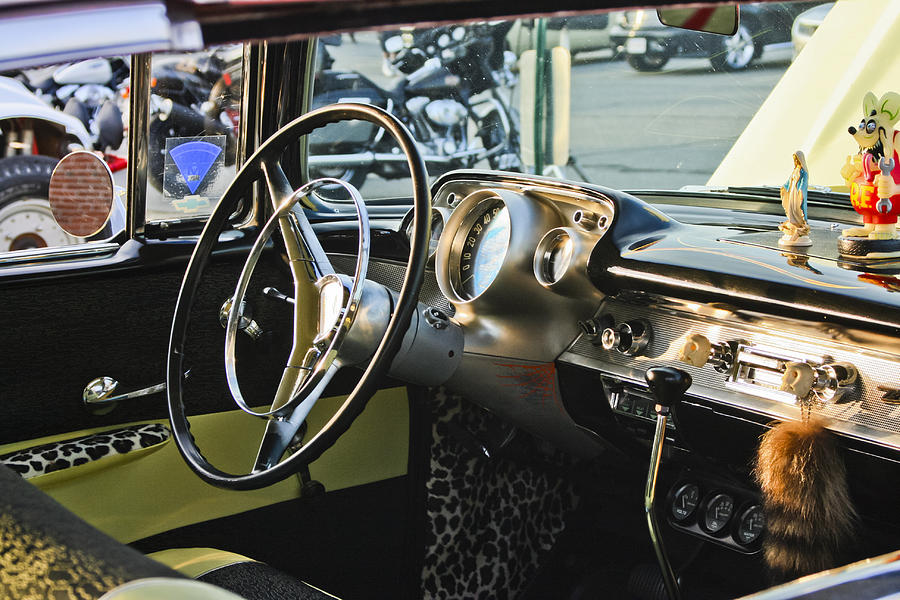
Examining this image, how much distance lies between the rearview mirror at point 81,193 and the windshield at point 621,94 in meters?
0.60

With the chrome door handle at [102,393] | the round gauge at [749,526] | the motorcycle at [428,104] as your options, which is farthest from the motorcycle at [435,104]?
the round gauge at [749,526]

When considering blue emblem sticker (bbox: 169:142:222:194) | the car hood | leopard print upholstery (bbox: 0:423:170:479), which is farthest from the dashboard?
leopard print upholstery (bbox: 0:423:170:479)

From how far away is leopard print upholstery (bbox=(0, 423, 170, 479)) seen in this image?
1.76 metres

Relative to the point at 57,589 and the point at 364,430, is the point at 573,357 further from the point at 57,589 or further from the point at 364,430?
the point at 57,589

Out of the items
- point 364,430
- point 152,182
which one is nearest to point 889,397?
point 364,430

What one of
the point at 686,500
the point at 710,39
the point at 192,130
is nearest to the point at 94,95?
the point at 192,130

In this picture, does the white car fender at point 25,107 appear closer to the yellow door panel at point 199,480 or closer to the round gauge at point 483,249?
the yellow door panel at point 199,480

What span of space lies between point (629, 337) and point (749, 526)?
19.9 inches

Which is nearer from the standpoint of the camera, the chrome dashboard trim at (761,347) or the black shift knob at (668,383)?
the chrome dashboard trim at (761,347)

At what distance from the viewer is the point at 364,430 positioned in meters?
2.32

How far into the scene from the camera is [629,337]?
1866 millimetres

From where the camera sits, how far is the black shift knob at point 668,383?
64.1 inches

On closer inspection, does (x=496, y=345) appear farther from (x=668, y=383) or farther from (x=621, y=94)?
(x=621, y=94)

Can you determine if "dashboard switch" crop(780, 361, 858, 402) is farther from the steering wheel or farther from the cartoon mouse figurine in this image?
the steering wheel
